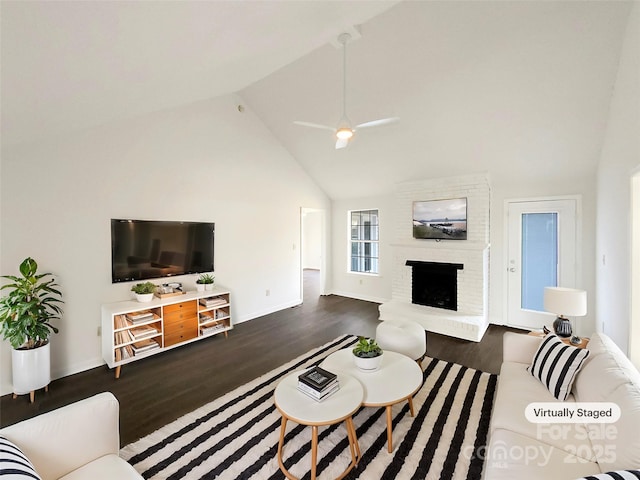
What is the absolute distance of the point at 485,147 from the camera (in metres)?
3.86

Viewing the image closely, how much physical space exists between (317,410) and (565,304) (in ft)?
7.61

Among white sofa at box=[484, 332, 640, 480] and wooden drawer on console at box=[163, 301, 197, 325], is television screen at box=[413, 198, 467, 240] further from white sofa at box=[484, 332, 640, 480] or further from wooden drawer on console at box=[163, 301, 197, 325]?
wooden drawer on console at box=[163, 301, 197, 325]

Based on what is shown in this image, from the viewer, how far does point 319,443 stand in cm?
197

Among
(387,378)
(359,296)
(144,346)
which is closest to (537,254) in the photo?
(359,296)

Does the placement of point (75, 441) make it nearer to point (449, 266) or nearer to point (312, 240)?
point (449, 266)

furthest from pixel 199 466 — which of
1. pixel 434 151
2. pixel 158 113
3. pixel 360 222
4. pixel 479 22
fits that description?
pixel 360 222

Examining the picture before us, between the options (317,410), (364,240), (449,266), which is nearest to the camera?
(317,410)

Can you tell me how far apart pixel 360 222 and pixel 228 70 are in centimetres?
455

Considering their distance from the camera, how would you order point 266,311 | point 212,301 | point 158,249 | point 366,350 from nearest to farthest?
1. point 366,350
2. point 158,249
3. point 212,301
4. point 266,311

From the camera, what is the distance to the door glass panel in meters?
4.14

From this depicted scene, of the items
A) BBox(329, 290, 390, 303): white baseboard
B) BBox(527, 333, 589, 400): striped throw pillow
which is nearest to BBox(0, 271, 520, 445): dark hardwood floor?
BBox(329, 290, 390, 303): white baseboard

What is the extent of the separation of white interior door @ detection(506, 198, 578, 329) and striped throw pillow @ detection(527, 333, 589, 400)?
264cm

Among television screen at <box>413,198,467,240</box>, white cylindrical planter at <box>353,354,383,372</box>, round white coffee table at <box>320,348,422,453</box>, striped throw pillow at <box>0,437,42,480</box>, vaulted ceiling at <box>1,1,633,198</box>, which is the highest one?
vaulted ceiling at <box>1,1,633,198</box>

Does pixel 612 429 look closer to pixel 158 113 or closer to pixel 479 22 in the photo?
pixel 479 22
